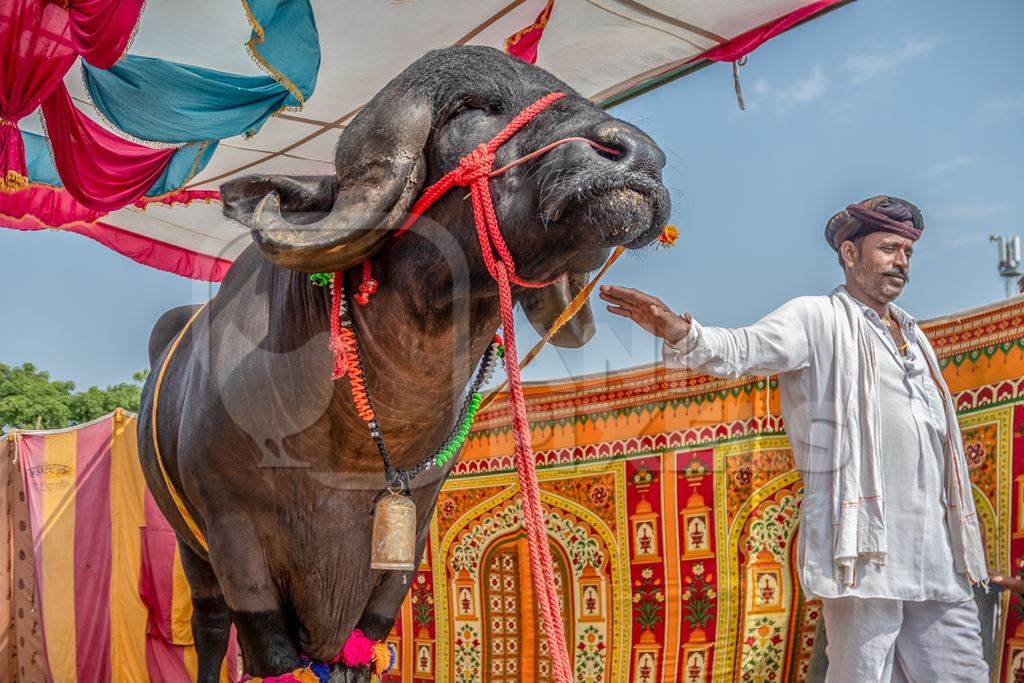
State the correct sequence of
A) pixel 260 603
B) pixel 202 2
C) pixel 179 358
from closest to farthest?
1. pixel 260 603
2. pixel 179 358
3. pixel 202 2

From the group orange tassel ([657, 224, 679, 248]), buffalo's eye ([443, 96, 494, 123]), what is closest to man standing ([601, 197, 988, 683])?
orange tassel ([657, 224, 679, 248])

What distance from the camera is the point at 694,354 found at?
234cm

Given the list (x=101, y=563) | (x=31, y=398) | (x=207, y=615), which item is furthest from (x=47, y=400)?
(x=207, y=615)

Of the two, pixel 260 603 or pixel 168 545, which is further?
pixel 168 545

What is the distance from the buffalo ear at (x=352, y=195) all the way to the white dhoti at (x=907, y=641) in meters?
1.79

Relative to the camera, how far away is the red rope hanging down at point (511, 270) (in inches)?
54.1

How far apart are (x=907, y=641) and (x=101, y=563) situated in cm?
400

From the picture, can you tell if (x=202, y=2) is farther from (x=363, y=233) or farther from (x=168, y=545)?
(x=168, y=545)

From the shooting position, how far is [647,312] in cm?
221

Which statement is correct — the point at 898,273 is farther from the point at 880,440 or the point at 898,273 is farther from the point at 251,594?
the point at 251,594

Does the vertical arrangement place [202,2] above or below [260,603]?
above

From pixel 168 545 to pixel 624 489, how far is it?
102 inches

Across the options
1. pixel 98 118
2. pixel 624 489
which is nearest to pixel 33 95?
pixel 98 118

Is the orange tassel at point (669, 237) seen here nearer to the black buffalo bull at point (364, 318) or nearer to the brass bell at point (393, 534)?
the black buffalo bull at point (364, 318)
